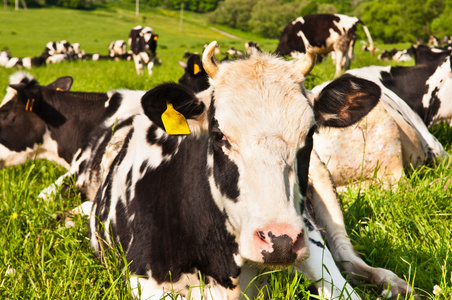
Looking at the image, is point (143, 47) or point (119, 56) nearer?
point (143, 47)

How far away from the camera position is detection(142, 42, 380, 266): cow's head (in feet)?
7.63

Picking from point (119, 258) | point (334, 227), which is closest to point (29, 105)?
point (119, 258)

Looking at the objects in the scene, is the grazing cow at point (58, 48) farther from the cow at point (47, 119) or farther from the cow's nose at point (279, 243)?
the cow's nose at point (279, 243)

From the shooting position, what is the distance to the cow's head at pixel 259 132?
232 cm

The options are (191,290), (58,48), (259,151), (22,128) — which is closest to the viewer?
(259,151)

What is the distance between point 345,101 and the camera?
3.23 metres

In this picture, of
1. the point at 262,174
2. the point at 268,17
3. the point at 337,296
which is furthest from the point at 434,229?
the point at 268,17

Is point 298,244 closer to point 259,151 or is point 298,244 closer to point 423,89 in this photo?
point 259,151

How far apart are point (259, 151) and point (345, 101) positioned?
39.9 inches

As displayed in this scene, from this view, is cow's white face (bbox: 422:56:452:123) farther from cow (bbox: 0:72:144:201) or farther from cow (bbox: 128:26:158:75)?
cow (bbox: 128:26:158:75)

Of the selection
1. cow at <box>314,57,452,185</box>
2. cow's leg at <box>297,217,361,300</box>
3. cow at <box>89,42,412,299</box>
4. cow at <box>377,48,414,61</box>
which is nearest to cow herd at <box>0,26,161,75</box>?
cow at <box>314,57,452,185</box>

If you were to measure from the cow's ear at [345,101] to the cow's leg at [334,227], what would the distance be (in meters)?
0.95

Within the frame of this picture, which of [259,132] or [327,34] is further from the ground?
[259,132]

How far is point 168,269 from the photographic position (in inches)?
115
